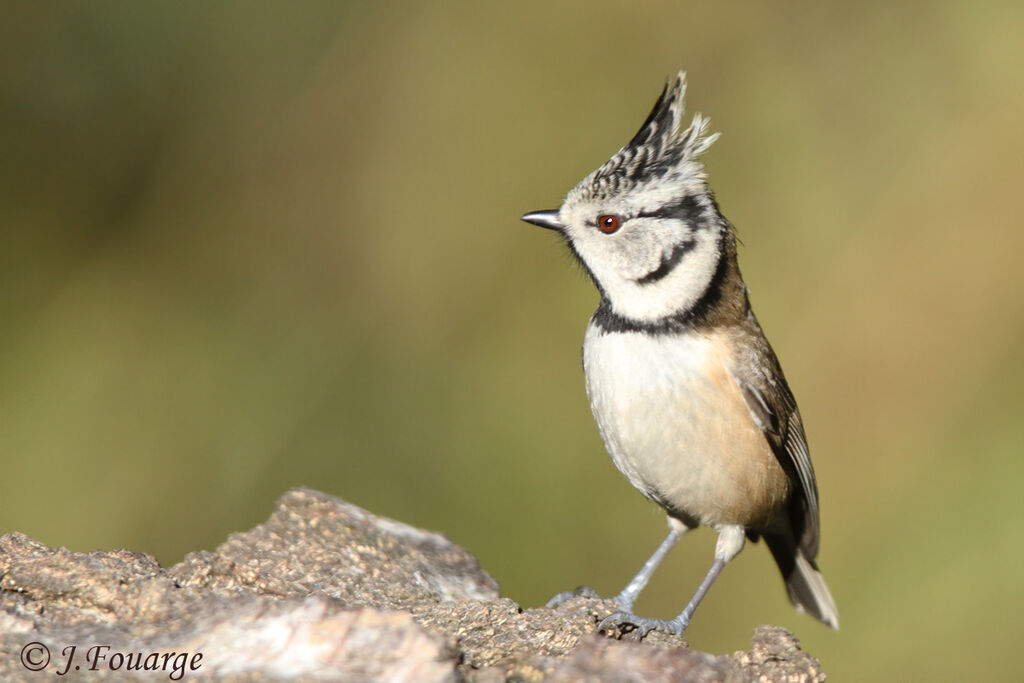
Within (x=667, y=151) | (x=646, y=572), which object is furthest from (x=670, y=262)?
(x=646, y=572)

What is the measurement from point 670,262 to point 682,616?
5.23ft

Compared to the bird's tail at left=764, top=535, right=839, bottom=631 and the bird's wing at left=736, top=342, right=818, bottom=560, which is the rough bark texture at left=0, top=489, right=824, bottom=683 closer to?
the bird's wing at left=736, top=342, right=818, bottom=560

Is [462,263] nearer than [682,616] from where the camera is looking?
No

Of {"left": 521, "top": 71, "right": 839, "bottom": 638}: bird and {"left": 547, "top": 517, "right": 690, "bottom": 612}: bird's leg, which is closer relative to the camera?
{"left": 521, "top": 71, "right": 839, "bottom": 638}: bird

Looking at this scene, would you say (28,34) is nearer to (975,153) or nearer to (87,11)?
(87,11)

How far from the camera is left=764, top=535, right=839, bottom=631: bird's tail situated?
587 centimetres

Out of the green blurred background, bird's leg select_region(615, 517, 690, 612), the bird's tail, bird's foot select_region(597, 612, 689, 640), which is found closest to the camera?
bird's foot select_region(597, 612, 689, 640)

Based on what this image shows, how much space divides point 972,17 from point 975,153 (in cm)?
95

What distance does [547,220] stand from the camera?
16.7ft

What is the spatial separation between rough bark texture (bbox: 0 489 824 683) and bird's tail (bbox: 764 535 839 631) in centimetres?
170

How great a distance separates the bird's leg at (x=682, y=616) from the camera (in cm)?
426

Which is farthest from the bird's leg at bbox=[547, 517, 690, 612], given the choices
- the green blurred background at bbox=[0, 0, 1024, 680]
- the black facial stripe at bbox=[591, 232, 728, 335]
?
the green blurred background at bbox=[0, 0, 1024, 680]

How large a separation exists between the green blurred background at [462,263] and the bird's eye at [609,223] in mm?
2490

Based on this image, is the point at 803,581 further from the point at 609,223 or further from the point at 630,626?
the point at 609,223
